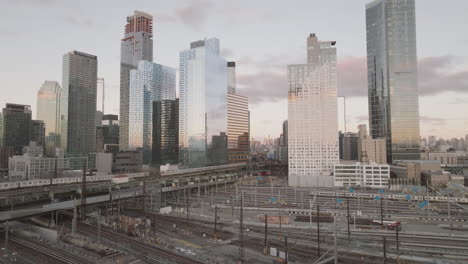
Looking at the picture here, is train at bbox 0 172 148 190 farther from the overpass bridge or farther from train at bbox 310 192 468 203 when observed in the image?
train at bbox 310 192 468 203

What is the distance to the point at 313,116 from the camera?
500 feet

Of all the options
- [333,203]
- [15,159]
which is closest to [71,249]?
[333,203]

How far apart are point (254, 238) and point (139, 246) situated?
72.3 feet

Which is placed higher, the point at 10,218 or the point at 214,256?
the point at 10,218

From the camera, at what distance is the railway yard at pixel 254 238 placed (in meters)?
48.3

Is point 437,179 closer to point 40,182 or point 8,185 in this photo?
point 40,182

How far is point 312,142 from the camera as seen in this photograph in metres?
151

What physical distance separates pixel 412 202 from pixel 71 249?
95.6m

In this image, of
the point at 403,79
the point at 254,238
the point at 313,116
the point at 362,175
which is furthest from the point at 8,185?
the point at 403,79

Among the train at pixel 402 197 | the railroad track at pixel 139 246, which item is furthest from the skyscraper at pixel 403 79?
the railroad track at pixel 139 246

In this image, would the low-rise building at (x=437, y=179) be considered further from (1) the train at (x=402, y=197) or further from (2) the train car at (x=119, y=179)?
(2) the train car at (x=119, y=179)

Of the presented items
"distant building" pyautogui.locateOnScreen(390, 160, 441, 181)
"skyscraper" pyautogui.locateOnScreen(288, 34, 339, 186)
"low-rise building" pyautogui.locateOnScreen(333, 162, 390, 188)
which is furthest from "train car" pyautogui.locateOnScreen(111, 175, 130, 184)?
"distant building" pyautogui.locateOnScreen(390, 160, 441, 181)

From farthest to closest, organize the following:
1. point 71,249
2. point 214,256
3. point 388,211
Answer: point 388,211
point 71,249
point 214,256

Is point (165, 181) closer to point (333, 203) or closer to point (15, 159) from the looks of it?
point (333, 203)
